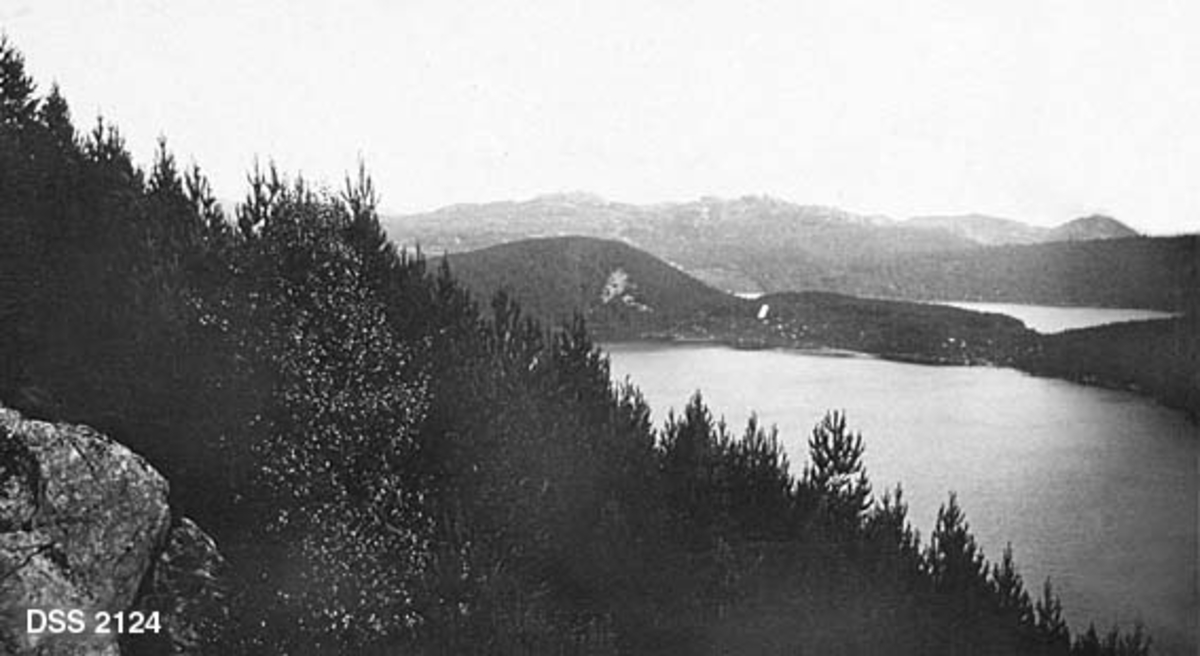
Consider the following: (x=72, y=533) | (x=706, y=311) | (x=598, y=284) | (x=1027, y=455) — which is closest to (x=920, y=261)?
(x=706, y=311)

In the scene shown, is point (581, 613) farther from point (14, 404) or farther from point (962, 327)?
point (962, 327)

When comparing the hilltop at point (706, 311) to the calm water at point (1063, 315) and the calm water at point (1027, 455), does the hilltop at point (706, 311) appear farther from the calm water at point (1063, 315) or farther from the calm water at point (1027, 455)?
the calm water at point (1027, 455)

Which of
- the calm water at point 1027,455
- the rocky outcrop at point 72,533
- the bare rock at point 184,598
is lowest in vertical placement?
the calm water at point 1027,455

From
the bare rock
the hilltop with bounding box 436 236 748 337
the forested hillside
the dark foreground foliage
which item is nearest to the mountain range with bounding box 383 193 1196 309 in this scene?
the forested hillside

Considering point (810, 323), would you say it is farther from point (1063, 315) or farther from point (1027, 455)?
point (1027, 455)

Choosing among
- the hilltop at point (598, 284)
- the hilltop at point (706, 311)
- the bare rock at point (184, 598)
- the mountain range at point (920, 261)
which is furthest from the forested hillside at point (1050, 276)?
the bare rock at point (184, 598)

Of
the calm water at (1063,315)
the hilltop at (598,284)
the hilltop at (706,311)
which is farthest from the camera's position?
the hilltop at (598,284)

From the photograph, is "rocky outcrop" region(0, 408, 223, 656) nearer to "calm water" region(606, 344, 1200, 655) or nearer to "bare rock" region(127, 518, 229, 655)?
"bare rock" region(127, 518, 229, 655)

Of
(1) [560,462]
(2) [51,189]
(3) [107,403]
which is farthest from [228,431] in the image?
(2) [51,189]
